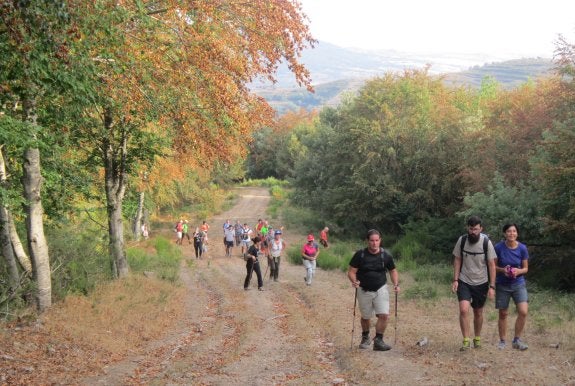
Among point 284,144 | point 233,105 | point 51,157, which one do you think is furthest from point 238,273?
point 284,144

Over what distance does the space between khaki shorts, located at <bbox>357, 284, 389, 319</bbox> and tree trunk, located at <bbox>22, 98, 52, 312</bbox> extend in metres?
5.99

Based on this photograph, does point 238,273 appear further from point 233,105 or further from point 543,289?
point 233,105

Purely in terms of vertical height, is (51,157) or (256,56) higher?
(256,56)

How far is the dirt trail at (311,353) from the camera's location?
7.33 meters

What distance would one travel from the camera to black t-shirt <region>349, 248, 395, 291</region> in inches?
338

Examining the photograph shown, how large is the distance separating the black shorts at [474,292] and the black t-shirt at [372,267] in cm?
102

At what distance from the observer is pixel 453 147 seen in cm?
3011

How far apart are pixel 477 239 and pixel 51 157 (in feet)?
30.5

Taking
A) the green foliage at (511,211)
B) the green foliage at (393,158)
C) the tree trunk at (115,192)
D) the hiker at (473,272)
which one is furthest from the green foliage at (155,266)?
the green foliage at (393,158)

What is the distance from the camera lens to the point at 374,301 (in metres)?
8.64

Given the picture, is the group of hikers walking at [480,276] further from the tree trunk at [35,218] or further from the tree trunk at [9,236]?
the tree trunk at [9,236]

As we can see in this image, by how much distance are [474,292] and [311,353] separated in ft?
8.78

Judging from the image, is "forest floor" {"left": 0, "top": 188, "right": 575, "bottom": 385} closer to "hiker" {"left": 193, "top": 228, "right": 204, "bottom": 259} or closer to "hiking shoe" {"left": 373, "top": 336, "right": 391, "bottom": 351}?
"hiking shoe" {"left": 373, "top": 336, "right": 391, "bottom": 351}

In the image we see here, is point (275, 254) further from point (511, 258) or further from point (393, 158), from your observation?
point (393, 158)
